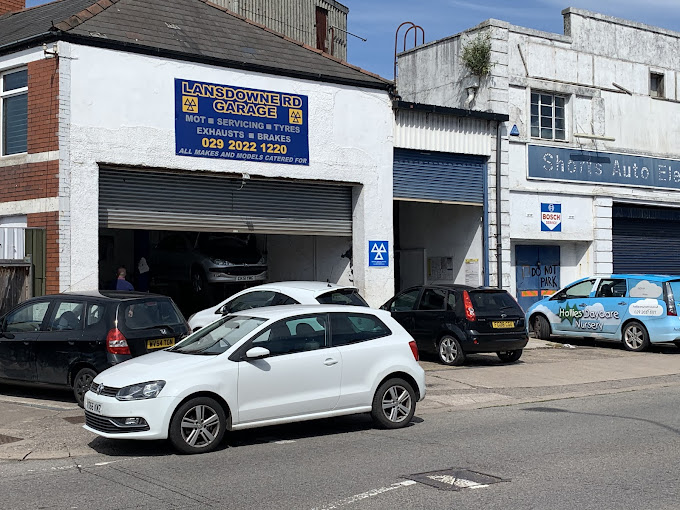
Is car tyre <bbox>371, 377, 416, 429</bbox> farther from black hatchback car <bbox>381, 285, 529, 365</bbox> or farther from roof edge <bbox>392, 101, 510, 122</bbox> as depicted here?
roof edge <bbox>392, 101, 510, 122</bbox>

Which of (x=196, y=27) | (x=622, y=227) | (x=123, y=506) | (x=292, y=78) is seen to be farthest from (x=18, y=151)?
(x=622, y=227)

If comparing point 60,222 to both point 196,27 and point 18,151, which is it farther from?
point 196,27

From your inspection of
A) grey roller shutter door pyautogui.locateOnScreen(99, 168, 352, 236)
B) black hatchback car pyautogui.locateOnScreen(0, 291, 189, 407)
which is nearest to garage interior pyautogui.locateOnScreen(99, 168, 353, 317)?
grey roller shutter door pyautogui.locateOnScreen(99, 168, 352, 236)

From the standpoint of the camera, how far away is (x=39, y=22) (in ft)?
56.1

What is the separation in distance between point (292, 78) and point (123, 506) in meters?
12.7

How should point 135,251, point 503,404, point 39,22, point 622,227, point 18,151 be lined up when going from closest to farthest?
1. point 503,404
2. point 18,151
3. point 39,22
4. point 135,251
5. point 622,227

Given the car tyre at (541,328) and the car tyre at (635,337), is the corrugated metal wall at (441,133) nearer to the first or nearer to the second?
the car tyre at (541,328)

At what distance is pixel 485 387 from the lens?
13.8 m

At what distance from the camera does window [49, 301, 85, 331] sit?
38.3ft

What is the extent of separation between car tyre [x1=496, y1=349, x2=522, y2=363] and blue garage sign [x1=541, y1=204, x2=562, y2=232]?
6.53 m

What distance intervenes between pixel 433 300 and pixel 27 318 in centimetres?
771

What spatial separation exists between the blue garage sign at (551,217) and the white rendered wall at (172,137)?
5240mm

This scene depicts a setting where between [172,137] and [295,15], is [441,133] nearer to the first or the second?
[172,137]

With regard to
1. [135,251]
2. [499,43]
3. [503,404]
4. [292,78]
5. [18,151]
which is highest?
[499,43]
